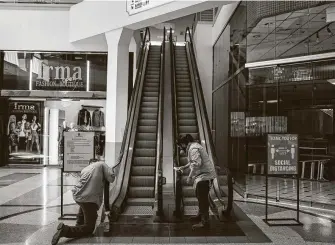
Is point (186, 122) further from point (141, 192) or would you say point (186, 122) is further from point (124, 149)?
point (141, 192)

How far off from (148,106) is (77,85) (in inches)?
178

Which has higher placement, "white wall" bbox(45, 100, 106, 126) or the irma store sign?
the irma store sign

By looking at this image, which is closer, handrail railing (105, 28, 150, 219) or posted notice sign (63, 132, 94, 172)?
posted notice sign (63, 132, 94, 172)

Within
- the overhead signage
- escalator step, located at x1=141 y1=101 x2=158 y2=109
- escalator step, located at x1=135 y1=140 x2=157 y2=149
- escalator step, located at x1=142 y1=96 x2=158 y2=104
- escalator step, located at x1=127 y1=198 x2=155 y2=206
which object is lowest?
escalator step, located at x1=127 y1=198 x2=155 y2=206

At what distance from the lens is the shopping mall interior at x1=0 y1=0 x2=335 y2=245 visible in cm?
675

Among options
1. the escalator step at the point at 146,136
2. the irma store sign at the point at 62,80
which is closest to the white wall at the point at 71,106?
the irma store sign at the point at 62,80

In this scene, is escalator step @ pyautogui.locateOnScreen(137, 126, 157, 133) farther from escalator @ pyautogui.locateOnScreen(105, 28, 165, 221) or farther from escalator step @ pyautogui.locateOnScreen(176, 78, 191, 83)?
escalator step @ pyautogui.locateOnScreen(176, 78, 191, 83)

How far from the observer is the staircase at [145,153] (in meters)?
8.15

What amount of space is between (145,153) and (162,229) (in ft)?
11.7

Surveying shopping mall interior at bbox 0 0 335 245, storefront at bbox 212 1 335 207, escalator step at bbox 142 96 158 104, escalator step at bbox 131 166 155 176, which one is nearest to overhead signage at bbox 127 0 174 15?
shopping mall interior at bbox 0 0 335 245

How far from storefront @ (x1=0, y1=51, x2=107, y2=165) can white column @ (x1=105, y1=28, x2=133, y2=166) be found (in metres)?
3.26

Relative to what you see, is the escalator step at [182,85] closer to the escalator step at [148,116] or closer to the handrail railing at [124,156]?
the handrail railing at [124,156]

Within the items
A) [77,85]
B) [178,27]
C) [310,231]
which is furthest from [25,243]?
[178,27]

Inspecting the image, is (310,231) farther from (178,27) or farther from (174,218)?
(178,27)
